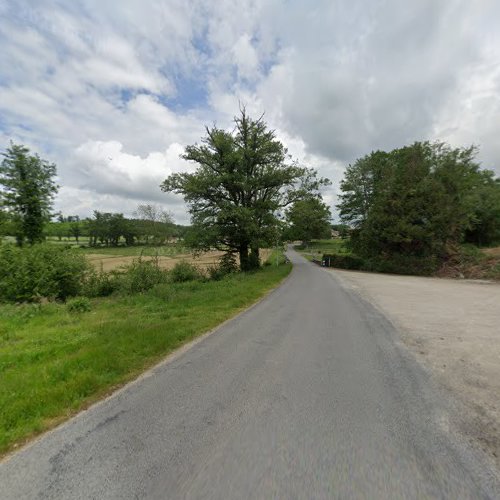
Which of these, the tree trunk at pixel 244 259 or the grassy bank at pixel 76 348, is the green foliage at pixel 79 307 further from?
the tree trunk at pixel 244 259

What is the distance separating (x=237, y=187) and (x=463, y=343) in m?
18.3

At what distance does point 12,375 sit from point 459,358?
8360 mm

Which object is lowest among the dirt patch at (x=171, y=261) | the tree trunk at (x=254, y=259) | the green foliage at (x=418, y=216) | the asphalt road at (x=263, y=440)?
the dirt patch at (x=171, y=261)

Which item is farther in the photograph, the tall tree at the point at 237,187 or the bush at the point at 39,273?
the tall tree at the point at 237,187

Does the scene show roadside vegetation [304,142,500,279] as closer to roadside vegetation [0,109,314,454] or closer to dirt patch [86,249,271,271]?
roadside vegetation [0,109,314,454]

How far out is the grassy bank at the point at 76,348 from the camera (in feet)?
11.4

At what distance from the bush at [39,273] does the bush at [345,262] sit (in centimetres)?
2551

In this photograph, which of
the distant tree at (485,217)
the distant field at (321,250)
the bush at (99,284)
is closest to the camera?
the bush at (99,284)

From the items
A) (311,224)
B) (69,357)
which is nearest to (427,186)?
(69,357)

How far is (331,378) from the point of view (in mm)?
4355

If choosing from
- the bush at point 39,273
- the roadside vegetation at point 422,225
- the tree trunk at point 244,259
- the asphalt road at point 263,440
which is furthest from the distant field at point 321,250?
the asphalt road at point 263,440

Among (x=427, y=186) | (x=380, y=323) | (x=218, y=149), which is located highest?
(x=218, y=149)

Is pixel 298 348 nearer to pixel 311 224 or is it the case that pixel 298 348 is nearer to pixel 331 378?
pixel 331 378

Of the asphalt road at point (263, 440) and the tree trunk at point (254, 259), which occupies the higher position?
the tree trunk at point (254, 259)
